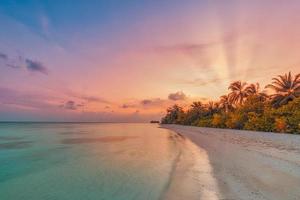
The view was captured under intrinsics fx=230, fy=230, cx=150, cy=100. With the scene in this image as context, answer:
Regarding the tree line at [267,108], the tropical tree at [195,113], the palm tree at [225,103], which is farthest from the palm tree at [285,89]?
the tropical tree at [195,113]

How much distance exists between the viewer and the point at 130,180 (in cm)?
907

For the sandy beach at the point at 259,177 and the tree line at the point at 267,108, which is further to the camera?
the tree line at the point at 267,108

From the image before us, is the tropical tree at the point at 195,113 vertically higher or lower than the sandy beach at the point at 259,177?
higher

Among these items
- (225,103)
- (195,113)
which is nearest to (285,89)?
(225,103)

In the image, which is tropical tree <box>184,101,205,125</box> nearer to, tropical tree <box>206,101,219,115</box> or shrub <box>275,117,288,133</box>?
tropical tree <box>206,101,219,115</box>

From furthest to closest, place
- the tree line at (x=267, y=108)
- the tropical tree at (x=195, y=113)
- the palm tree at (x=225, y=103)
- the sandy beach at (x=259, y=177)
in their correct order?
the tropical tree at (x=195, y=113) < the palm tree at (x=225, y=103) < the tree line at (x=267, y=108) < the sandy beach at (x=259, y=177)

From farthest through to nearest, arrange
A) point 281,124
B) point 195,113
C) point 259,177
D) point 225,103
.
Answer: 1. point 195,113
2. point 225,103
3. point 281,124
4. point 259,177

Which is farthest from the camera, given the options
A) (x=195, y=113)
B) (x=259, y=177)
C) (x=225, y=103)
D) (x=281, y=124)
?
(x=195, y=113)

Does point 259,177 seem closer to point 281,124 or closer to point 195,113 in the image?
point 281,124

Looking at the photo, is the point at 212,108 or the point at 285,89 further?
the point at 212,108

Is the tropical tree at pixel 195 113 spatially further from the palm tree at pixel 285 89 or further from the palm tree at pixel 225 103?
the palm tree at pixel 285 89

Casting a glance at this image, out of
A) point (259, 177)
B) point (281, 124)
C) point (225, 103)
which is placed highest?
point (225, 103)

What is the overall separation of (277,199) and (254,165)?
429 centimetres

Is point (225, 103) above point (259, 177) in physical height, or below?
above
